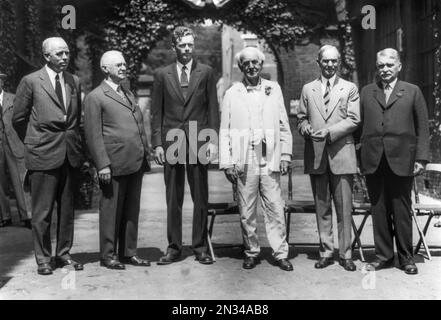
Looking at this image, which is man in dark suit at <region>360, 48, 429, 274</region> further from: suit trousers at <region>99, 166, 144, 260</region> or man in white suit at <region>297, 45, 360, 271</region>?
suit trousers at <region>99, 166, 144, 260</region>

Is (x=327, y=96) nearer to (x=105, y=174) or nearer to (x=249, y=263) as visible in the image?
(x=249, y=263)

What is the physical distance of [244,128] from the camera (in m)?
5.70

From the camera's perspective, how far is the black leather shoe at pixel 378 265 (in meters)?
5.56

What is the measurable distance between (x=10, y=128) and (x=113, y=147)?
3422 mm

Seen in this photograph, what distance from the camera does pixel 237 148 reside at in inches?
225

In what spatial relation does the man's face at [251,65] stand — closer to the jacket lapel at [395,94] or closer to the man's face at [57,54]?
the jacket lapel at [395,94]

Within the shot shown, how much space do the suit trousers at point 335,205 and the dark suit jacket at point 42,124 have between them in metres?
2.27

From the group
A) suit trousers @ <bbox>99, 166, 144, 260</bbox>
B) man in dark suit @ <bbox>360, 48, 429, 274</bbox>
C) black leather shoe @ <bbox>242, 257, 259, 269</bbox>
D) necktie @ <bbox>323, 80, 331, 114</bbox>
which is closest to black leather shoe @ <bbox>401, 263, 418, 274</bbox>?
man in dark suit @ <bbox>360, 48, 429, 274</bbox>

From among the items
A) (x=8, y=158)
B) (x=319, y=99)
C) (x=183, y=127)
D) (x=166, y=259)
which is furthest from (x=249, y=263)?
(x=8, y=158)

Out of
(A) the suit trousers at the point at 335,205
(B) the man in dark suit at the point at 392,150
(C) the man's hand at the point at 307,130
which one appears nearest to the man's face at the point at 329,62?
(B) the man in dark suit at the point at 392,150

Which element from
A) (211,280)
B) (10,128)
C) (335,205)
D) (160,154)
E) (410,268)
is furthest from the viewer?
(10,128)

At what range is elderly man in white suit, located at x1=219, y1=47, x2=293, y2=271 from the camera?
5.70m

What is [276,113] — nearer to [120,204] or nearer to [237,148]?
[237,148]

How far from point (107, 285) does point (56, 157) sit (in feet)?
4.07
